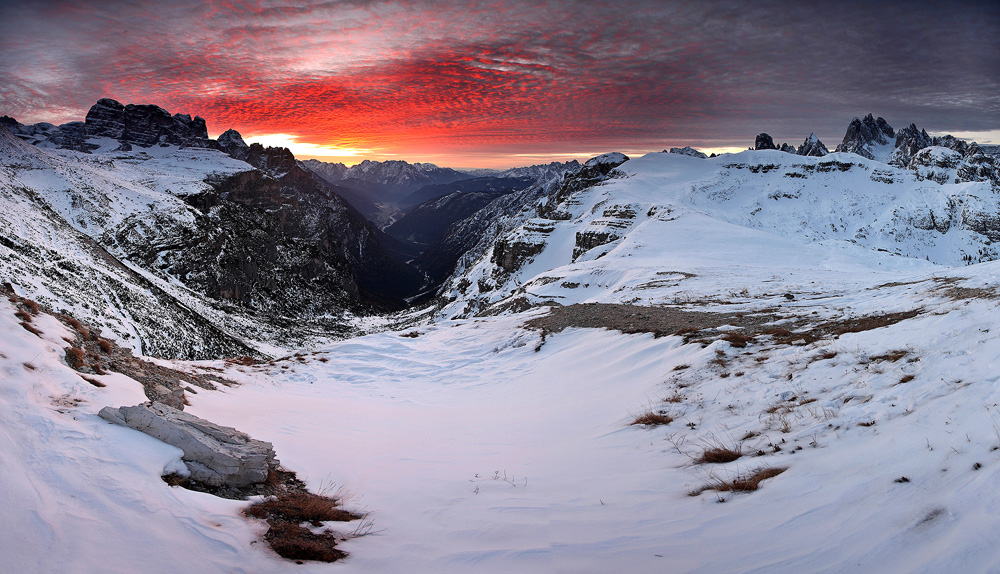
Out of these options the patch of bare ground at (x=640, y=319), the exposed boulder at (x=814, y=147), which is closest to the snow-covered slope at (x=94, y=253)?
the patch of bare ground at (x=640, y=319)

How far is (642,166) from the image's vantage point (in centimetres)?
12112

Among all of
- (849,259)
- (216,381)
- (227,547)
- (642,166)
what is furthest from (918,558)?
(642,166)

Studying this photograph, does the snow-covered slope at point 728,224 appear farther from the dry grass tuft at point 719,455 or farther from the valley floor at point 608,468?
the dry grass tuft at point 719,455

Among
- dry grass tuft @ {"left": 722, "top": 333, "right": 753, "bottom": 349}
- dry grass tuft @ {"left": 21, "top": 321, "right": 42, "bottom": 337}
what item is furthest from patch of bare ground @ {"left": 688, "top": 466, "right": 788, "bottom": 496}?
dry grass tuft @ {"left": 21, "top": 321, "right": 42, "bottom": 337}

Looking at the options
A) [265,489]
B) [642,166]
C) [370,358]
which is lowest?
[370,358]

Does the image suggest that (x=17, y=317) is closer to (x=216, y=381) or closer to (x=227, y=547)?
(x=216, y=381)

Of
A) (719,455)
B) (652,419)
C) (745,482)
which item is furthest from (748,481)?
(652,419)

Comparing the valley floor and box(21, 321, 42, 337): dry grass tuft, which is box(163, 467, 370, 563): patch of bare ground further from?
box(21, 321, 42, 337): dry grass tuft

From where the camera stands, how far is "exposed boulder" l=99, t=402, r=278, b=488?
489 centimetres

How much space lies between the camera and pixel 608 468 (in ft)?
19.2

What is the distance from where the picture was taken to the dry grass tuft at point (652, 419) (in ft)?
22.9

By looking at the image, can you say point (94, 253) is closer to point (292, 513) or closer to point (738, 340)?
point (292, 513)

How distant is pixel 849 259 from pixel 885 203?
272ft

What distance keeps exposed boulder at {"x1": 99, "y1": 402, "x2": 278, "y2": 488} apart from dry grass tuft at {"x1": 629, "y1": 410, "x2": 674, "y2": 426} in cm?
582
